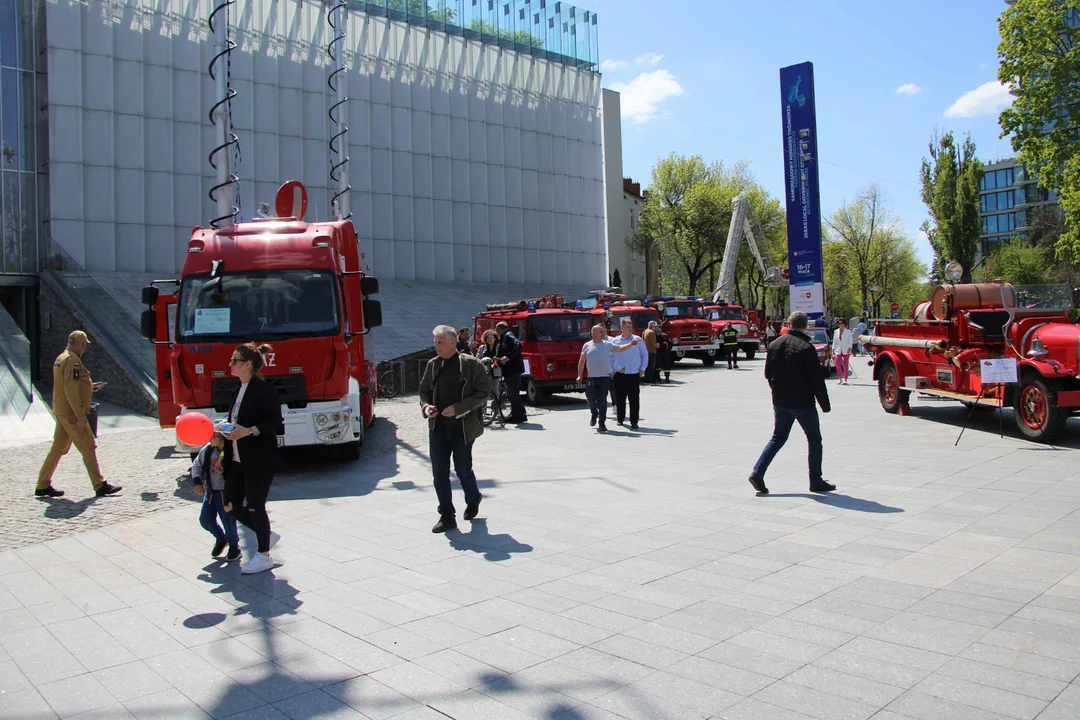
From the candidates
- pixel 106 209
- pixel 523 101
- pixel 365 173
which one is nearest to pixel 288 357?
pixel 106 209

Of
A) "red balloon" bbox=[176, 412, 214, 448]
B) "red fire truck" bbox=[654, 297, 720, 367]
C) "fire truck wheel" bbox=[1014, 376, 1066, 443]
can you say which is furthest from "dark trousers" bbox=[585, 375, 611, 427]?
"red fire truck" bbox=[654, 297, 720, 367]

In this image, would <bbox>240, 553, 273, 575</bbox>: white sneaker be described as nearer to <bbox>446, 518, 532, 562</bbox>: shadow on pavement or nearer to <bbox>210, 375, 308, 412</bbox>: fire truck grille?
<bbox>446, 518, 532, 562</bbox>: shadow on pavement

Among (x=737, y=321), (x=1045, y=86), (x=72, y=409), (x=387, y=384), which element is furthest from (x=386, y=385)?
(x=1045, y=86)

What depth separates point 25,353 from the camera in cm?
1791

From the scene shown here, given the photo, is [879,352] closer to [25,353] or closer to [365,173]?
[25,353]

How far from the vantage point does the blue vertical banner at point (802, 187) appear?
28.1 meters

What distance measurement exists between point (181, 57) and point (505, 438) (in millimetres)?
28536

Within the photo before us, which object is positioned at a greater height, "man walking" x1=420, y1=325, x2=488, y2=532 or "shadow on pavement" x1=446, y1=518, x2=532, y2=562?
"man walking" x1=420, y1=325, x2=488, y2=532

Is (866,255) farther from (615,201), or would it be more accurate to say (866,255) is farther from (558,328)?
(558,328)

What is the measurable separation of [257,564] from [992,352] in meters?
10.9

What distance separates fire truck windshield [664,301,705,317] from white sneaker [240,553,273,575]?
26.7 meters

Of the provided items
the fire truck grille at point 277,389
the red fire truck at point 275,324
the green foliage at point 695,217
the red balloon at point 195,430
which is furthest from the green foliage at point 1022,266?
the red balloon at point 195,430

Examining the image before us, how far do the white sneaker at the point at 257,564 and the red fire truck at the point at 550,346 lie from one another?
1215 cm

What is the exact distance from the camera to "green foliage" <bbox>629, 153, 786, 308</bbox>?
5700cm
